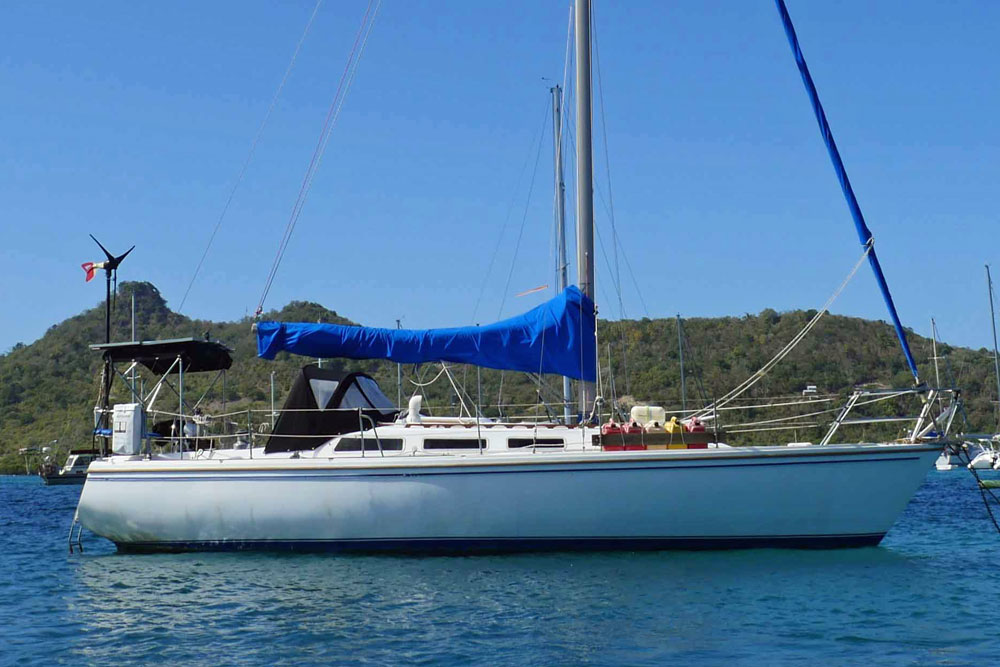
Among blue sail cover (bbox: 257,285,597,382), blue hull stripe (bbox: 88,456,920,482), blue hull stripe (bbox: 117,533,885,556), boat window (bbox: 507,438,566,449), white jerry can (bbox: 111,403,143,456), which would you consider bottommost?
blue hull stripe (bbox: 117,533,885,556)

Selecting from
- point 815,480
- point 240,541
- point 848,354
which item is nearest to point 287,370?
point 848,354

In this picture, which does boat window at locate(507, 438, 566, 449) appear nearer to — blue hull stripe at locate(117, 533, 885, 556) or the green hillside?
blue hull stripe at locate(117, 533, 885, 556)

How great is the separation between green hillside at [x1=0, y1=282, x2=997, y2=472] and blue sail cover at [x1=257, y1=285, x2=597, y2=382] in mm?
20385

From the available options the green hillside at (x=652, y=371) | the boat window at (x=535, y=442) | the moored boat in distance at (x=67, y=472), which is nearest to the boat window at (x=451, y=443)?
the boat window at (x=535, y=442)

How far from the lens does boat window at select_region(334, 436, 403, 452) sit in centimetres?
1409

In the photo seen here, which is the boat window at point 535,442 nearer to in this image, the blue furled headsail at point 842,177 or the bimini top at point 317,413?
the bimini top at point 317,413

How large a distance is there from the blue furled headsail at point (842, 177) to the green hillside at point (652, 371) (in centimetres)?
1960

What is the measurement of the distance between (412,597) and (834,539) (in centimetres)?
555

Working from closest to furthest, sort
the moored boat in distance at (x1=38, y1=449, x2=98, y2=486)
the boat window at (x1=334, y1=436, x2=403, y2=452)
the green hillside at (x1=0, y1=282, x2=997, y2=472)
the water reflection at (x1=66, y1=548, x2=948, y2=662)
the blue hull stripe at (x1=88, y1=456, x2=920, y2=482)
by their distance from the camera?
1. the water reflection at (x1=66, y1=548, x2=948, y2=662)
2. the blue hull stripe at (x1=88, y1=456, x2=920, y2=482)
3. the boat window at (x1=334, y1=436, x2=403, y2=452)
4. the green hillside at (x1=0, y1=282, x2=997, y2=472)
5. the moored boat in distance at (x1=38, y1=449, x2=98, y2=486)

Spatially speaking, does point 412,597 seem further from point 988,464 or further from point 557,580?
point 988,464

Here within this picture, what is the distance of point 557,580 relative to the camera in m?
11.8

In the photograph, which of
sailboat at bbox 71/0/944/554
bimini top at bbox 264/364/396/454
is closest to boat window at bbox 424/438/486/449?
sailboat at bbox 71/0/944/554

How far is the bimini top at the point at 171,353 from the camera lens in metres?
15.1

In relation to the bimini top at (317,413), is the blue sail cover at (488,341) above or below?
above
